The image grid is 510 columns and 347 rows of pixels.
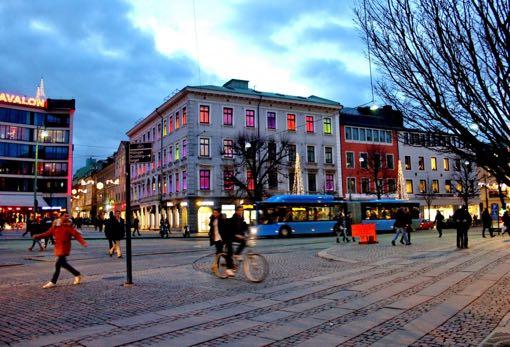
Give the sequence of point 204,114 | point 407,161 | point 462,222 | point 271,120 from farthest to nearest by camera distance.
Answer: point 407,161 < point 271,120 < point 204,114 < point 462,222

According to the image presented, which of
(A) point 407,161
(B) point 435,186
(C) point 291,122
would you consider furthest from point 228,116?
(B) point 435,186

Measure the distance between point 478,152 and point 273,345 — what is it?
3996mm

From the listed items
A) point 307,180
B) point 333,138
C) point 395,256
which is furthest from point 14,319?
point 333,138

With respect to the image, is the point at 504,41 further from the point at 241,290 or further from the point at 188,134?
the point at 188,134

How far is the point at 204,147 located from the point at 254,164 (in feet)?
26.6

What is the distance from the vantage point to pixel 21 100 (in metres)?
76.7

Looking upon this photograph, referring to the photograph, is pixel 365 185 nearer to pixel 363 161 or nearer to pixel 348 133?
pixel 363 161

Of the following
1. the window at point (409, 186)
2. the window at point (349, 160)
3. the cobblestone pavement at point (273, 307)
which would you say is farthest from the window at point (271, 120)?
the cobblestone pavement at point (273, 307)

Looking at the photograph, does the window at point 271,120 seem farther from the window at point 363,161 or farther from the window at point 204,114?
the window at point 363,161

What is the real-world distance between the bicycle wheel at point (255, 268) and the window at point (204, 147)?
3911cm

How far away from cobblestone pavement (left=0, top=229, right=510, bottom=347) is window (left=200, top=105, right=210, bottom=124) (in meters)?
A: 37.5

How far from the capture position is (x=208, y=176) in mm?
50344

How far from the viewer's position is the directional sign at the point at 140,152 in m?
11.4

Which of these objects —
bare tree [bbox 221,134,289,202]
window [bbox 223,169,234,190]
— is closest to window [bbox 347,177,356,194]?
bare tree [bbox 221,134,289,202]
